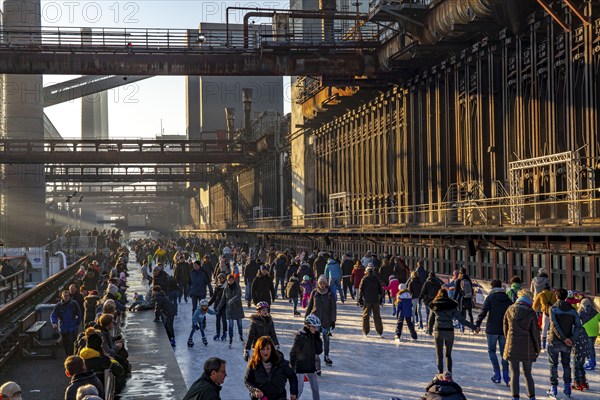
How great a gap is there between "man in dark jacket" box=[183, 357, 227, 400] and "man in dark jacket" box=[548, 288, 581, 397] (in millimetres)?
6656

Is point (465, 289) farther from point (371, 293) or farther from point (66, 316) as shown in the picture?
point (66, 316)

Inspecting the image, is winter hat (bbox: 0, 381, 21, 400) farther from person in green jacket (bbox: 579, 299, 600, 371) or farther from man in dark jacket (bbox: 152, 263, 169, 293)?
man in dark jacket (bbox: 152, 263, 169, 293)

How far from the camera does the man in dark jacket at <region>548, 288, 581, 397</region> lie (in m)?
11.6

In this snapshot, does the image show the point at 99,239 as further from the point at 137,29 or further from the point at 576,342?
the point at 576,342

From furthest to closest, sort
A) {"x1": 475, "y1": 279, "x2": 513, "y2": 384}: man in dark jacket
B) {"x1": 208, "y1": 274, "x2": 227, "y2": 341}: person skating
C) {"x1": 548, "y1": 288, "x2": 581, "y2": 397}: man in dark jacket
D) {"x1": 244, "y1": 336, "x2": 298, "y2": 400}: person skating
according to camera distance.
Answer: {"x1": 208, "y1": 274, "x2": 227, "y2": 341}: person skating, {"x1": 475, "y1": 279, "x2": 513, "y2": 384}: man in dark jacket, {"x1": 548, "y1": 288, "x2": 581, "y2": 397}: man in dark jacket, {"x1": 244, "y1": 336, "x2": 298, "y2": 400}: person skating

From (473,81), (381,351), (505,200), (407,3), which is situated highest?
(407,3)

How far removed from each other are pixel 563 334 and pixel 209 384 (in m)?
6.87

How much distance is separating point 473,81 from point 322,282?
64.6ft

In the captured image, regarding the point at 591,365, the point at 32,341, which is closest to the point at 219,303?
the point at 32,341

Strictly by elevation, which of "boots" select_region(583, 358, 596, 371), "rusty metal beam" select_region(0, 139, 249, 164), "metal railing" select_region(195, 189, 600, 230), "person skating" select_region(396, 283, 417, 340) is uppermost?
"rusty metal beam" select_region(0, 139, 249, 164)

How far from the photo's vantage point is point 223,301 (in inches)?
699

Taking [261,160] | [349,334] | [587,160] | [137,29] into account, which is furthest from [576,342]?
[261,160]

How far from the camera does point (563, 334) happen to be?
1163 centimetres

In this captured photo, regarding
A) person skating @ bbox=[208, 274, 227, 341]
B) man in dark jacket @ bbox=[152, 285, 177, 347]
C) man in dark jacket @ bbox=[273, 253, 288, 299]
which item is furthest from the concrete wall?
man in dark jacket @ bbox=[152, 285, 177, 347]
